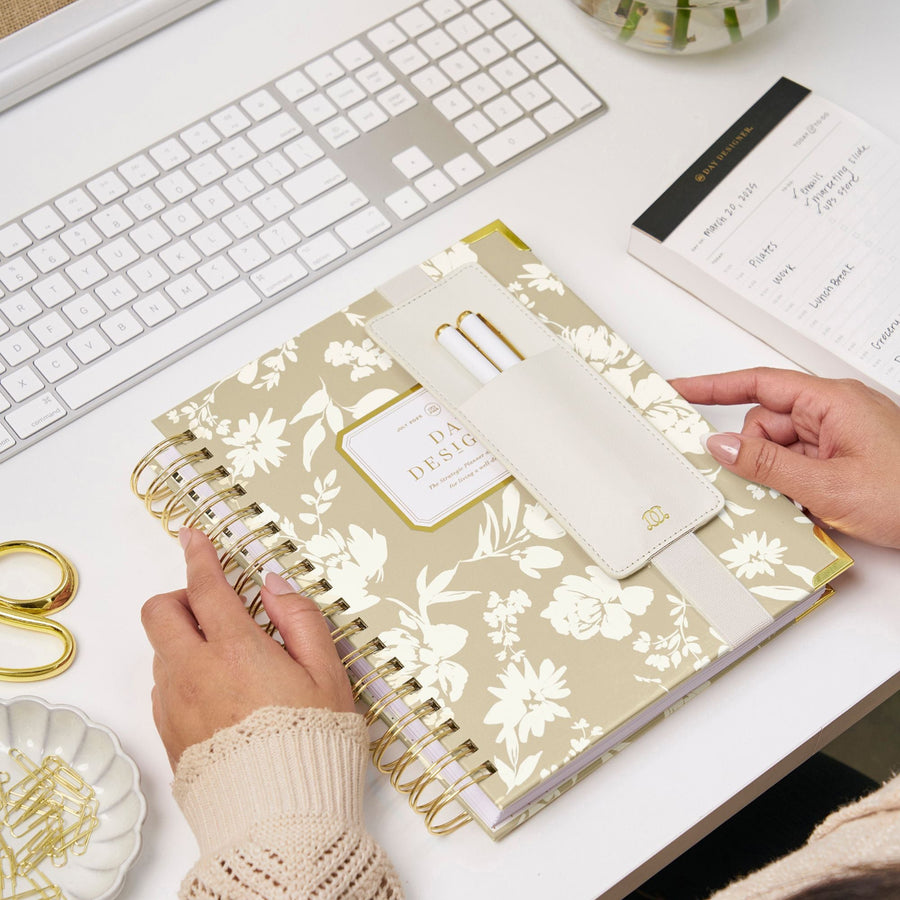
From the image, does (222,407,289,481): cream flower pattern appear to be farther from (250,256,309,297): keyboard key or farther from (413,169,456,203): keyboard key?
(413,169,456,203): keyboard key

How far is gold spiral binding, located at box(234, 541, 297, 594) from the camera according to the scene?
2.18ft

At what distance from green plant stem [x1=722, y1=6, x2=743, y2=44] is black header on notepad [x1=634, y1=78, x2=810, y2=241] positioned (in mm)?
66

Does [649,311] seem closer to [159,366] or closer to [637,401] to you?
[637,401]

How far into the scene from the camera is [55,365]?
0.75 meters

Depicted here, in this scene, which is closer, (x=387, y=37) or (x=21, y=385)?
(x=21, y=385)

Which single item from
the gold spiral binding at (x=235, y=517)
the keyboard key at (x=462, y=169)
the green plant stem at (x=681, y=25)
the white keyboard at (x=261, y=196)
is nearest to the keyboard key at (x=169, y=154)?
the white keyboard at (x=261, y=196)

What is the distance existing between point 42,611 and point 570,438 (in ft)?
1.22

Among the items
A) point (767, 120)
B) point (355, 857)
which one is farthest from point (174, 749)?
point (767, 120)

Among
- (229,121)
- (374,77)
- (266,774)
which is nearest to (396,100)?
(374,77)

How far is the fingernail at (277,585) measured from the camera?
651mm

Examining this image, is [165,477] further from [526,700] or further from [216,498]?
[526,700]

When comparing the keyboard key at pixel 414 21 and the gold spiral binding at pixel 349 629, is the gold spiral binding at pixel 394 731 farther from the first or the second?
the keyboard key at pixel 414 21

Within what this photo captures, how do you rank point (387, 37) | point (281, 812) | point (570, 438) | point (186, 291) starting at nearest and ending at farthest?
point (281, 812)
point (570, 438)
point (186, 291)
point (387, 37)

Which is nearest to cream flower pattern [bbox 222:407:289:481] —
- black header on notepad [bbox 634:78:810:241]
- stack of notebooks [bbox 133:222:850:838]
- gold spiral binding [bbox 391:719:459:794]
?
stack of notebooks [bbox 133:222:850:838]
